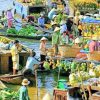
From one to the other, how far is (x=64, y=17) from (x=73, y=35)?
342 cm

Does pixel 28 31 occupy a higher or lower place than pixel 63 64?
higher

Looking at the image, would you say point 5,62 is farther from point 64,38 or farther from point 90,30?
point 90,30

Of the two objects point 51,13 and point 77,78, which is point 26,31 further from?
point 77,78

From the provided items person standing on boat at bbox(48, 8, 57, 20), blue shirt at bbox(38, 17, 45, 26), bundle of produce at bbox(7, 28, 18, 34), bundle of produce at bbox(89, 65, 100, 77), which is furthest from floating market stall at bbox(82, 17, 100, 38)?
bundle of produce at bbox(7, 28, 18, 34)

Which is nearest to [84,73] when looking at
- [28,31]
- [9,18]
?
[28,31]

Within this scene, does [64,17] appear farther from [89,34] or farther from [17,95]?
[17,95]

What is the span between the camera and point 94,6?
2902 cm

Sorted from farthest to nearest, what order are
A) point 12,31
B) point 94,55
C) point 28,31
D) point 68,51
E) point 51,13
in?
point 51,13
point 12,31
point 28,31
point 68,51
point 94,55

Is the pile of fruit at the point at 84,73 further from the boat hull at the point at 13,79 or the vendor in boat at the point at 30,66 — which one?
the boat hull at the point at 13,79

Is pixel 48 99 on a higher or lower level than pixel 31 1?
lower

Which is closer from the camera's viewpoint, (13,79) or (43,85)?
(13,79)

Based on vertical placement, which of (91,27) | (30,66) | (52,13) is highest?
(52,13)

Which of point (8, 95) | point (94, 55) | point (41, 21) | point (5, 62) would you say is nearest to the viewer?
point (8, 95)

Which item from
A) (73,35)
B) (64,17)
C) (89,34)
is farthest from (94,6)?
(89,34)
